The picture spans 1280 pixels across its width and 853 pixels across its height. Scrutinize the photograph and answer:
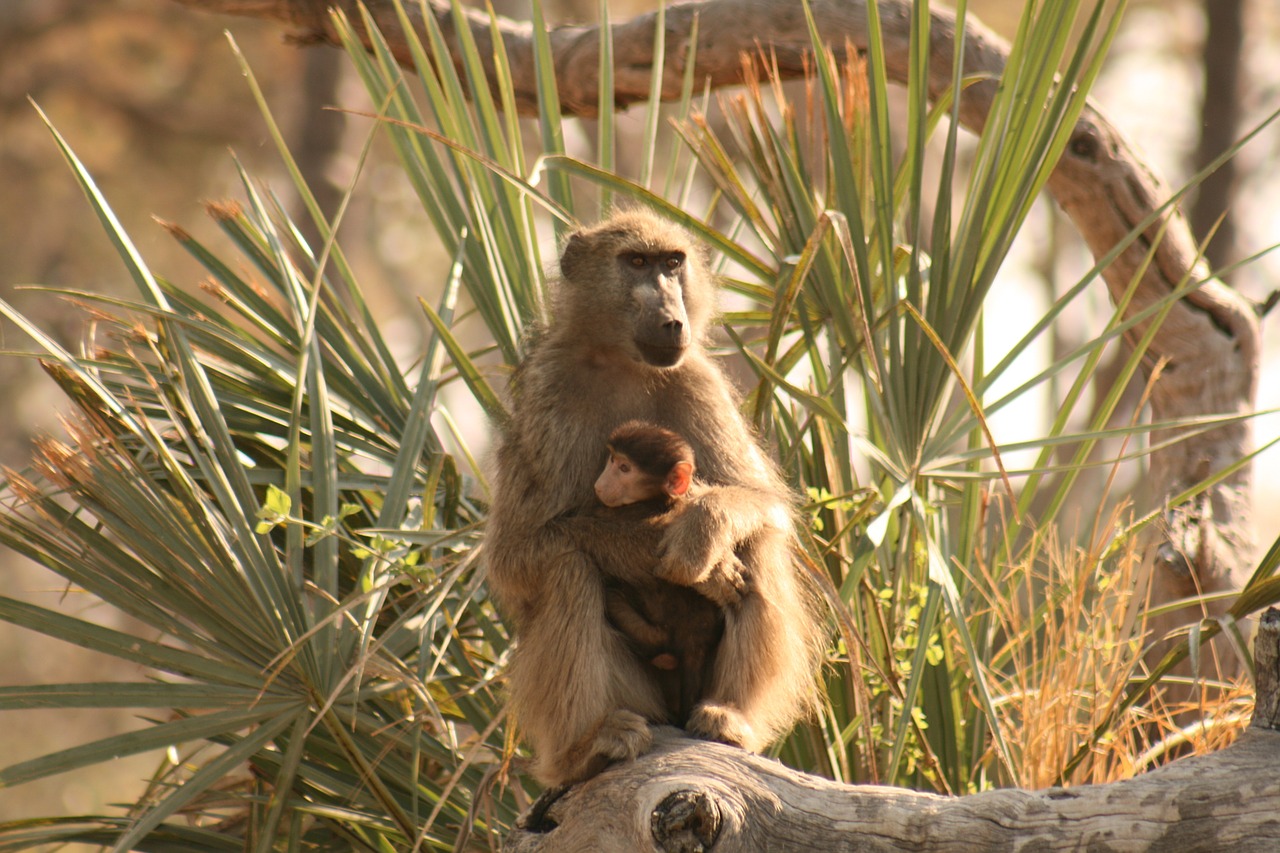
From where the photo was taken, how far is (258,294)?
412 cm

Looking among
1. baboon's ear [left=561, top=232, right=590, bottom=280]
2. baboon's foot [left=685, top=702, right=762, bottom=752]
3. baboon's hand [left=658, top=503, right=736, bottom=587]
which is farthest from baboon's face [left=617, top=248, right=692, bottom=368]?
baboon's foot [left=685, top=702, right=762, bottom=752]

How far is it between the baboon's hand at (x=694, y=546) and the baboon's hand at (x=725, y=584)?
0.05 metres

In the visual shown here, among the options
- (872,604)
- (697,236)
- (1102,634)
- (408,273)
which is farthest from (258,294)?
(408,273)

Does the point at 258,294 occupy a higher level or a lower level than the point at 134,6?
lower

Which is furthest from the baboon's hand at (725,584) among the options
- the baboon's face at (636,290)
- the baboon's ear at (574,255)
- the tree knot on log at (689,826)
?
the baboon's ear at (574,255)

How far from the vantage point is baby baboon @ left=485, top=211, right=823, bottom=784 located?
119 inches

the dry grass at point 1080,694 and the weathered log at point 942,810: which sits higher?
the dry grass at point 1080,694

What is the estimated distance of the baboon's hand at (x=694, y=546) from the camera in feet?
9.93

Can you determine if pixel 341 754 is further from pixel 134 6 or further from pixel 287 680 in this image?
pixel 134 6

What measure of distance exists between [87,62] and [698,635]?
14.7 m

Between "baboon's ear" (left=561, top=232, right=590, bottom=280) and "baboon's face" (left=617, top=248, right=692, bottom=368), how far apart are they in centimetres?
14

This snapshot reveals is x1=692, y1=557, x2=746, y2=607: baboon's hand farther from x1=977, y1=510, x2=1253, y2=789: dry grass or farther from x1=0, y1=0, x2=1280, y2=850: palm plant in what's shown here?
x1=977, y1=510, x2=1253, y2=789: dry grass

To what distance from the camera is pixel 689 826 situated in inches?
98.3

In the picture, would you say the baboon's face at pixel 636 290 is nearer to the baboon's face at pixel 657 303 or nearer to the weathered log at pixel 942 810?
the baboon's face at pixel 657 303
